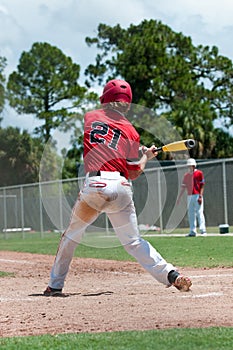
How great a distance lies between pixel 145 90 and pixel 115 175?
157 feet

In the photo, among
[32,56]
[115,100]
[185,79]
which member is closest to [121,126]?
[115,100]

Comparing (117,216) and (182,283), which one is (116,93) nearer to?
(117,216)

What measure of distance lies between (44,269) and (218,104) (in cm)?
4551

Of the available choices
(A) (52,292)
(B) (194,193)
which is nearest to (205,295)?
(A) (52,292)

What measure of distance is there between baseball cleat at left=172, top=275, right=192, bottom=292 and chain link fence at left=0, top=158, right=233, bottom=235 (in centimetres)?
1502

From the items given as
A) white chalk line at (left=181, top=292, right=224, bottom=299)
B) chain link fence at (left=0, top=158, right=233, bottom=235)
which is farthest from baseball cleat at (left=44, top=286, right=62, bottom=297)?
chain link fence at (left=0, top=158, right=233, bottom=235)

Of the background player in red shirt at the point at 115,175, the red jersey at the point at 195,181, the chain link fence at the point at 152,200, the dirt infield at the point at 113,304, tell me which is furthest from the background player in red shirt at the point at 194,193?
the background player in red shirt at the point at 115,175

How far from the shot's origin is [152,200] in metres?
23.7

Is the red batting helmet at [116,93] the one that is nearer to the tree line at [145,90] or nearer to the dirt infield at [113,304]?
the dirt infield at [113,304]

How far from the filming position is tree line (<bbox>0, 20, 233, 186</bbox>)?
50656 millimetres

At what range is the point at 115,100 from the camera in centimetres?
841

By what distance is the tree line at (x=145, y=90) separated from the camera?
166ft

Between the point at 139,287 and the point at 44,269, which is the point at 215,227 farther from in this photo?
the point at 139,287

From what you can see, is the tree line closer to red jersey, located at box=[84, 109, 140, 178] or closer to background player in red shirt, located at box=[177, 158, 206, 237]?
background player in red shirt, located at box=[177, 158, 206, 237]
